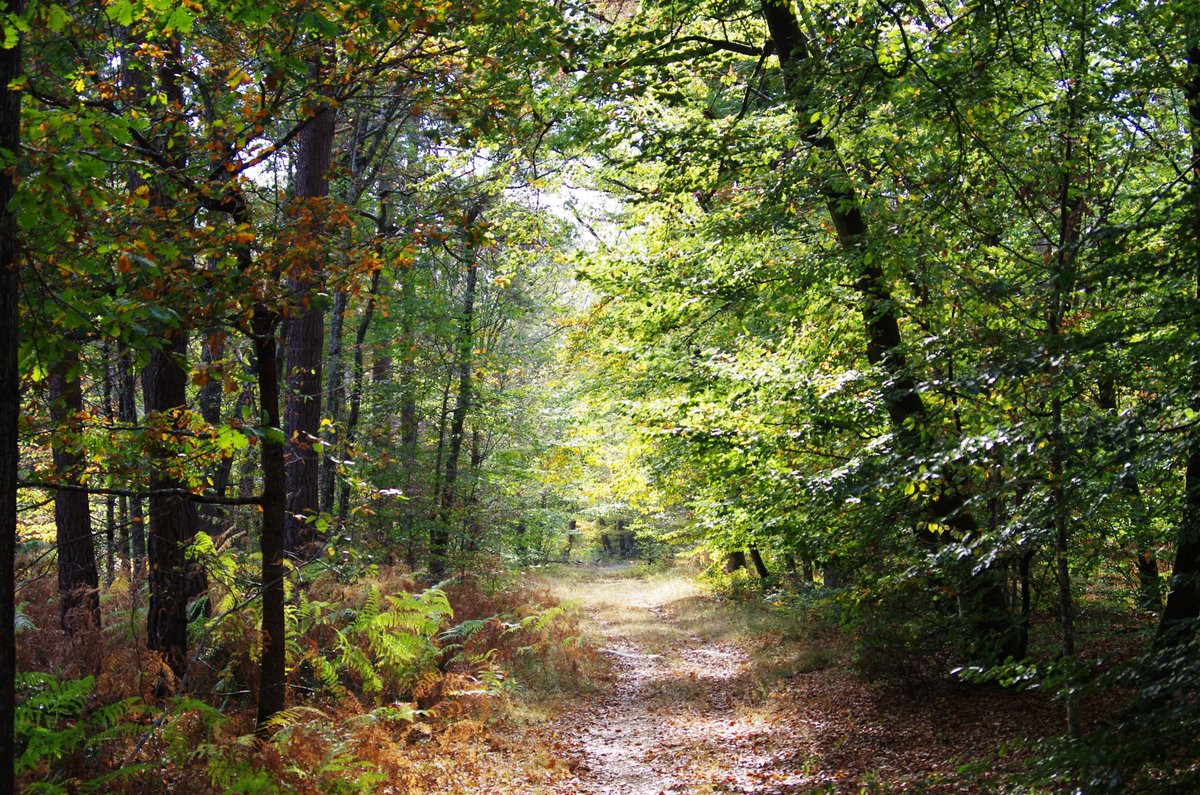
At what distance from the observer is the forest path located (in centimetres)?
786

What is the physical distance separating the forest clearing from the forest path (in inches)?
3.7

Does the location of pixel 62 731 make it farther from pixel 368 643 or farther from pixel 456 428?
pixel 456 428

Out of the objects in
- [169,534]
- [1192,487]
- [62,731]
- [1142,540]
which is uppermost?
[1192,487]

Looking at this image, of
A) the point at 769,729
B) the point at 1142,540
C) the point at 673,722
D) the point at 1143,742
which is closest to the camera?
the point at 1143,742

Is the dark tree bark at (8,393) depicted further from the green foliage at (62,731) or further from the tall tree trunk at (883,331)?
the tall tree trunk at (883,331)

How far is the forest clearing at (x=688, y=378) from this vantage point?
4.35m

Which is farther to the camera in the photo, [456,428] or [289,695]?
[456,428]

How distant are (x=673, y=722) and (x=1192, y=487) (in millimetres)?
7022

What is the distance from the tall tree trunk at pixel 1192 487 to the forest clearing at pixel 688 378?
0.05 meters

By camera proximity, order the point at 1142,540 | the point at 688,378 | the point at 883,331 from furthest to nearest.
Answer: the point at 688,378 → the point at 883,331 → the point at 1142,540

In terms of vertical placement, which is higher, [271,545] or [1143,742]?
[271,545]

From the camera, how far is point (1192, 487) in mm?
4637

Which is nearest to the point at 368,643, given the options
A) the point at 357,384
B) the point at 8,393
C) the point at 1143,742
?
the point at 8,393

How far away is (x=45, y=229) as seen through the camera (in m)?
4.21
